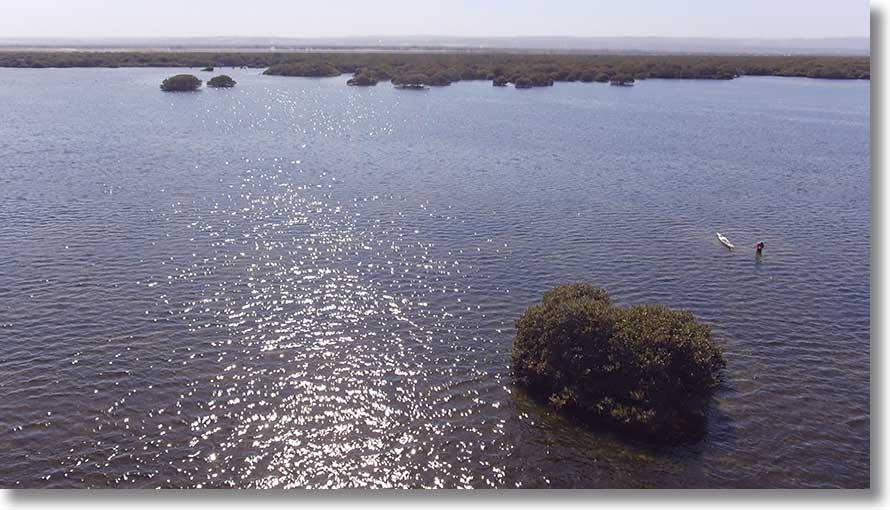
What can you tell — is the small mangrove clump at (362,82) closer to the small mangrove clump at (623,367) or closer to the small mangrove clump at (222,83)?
the small mangrove clump at (222,83)

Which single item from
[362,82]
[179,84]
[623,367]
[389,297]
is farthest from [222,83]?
[623,367]

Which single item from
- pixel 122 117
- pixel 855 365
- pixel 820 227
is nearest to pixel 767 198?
pixel 820 227

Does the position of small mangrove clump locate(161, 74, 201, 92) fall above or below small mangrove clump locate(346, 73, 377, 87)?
below

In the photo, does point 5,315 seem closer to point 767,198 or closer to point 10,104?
point 767,198

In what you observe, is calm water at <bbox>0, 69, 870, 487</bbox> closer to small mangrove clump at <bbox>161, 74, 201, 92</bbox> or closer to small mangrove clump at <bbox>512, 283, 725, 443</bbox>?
small mangrove clump at <bbox>512, 283, 725, 443</bbox>

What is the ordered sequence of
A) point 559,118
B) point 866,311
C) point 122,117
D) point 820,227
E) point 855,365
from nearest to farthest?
point 855,365, point 866,311, point 820,227, point 122,117, point 559,118

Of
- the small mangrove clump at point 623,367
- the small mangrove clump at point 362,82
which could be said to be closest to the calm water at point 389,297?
the small mangrove clump at point 623,367

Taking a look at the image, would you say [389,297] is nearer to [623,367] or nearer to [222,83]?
[623,367]

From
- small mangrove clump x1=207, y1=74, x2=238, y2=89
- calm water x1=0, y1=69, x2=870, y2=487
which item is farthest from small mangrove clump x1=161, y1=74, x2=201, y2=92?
calm water x1=0, y1=69, x2=870, y2=487
